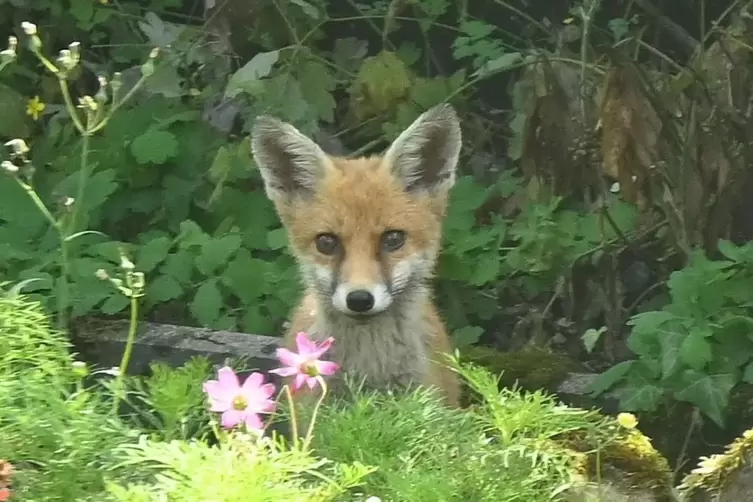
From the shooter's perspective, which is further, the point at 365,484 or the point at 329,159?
the point at 329,159

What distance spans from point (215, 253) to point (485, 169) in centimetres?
97

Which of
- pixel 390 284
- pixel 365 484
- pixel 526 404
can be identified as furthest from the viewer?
pixel 390 284

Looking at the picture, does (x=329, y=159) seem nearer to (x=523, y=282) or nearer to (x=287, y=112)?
(x=287, y=112)

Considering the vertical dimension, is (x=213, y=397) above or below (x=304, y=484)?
above

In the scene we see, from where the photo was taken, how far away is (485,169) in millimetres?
3463

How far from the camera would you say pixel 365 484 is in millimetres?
1437

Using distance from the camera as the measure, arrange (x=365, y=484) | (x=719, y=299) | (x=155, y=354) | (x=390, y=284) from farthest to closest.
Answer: (x=155, y=354)
(x=719, y=299)
(x=390, y=284)
(x=365, y=484)

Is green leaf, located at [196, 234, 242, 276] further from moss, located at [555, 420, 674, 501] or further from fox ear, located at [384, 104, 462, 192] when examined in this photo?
moss, located at [555, 420, 674, 501]

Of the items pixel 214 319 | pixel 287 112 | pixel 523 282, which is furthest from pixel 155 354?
pixel 523 282

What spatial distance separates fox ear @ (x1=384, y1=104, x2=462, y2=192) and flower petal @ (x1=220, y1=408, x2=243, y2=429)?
3.25 ft

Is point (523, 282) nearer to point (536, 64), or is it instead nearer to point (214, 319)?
point (536, 64)

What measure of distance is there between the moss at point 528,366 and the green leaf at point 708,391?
0.40 m

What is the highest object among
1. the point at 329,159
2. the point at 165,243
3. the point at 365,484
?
the point at 329,159

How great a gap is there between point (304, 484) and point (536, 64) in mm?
1670
